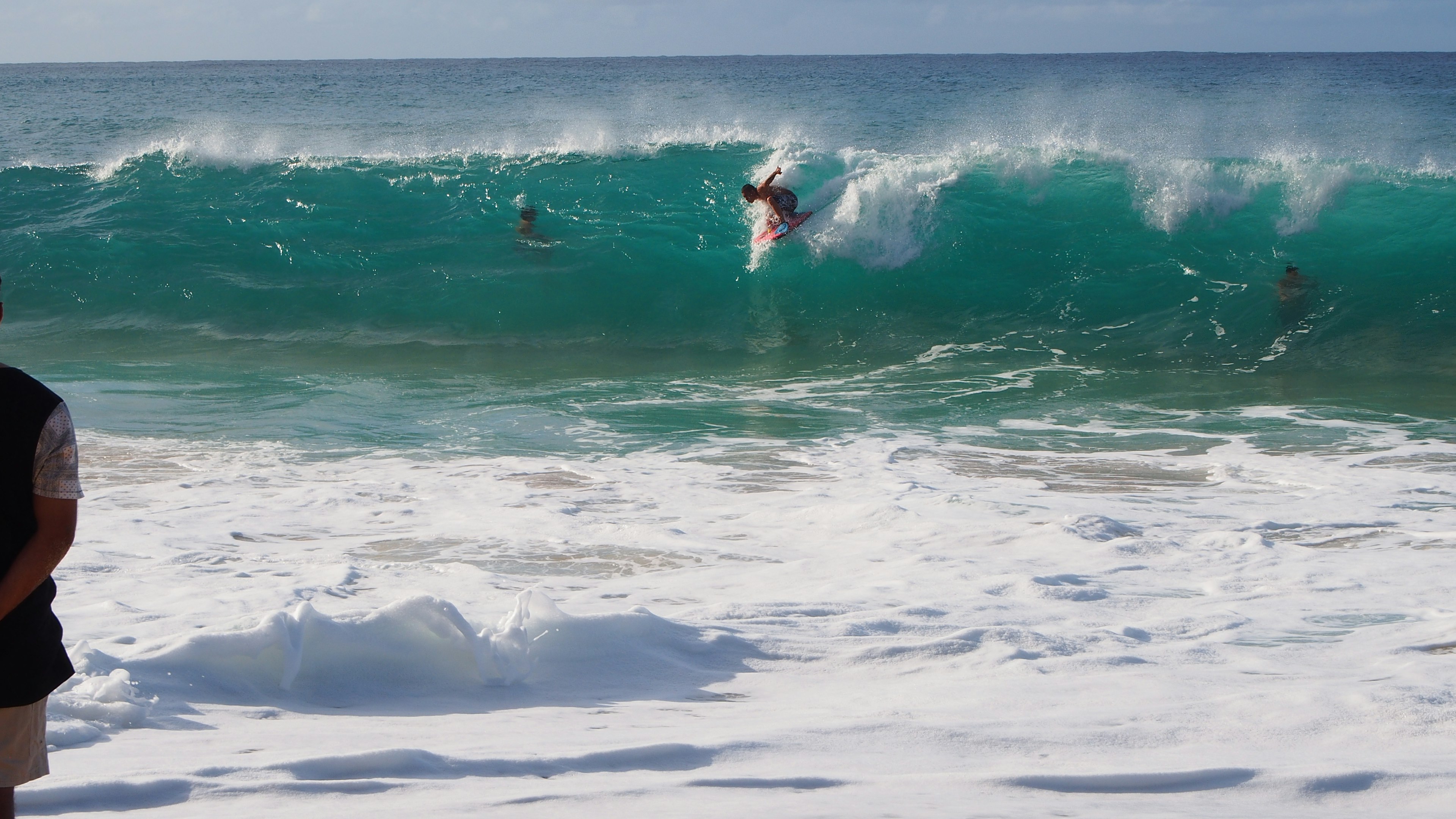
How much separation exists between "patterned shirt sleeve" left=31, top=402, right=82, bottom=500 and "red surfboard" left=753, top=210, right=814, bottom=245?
12432 millimetres

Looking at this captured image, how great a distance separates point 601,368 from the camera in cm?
1117

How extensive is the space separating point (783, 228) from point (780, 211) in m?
0.21

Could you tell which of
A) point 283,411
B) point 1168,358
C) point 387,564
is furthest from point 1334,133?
point 387,564

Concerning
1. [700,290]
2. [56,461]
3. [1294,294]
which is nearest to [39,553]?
[56,461]

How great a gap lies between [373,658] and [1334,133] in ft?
109

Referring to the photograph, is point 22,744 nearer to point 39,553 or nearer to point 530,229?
point 39,553

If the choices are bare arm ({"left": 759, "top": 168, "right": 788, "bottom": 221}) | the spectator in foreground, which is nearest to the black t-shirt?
the spectator in foreground

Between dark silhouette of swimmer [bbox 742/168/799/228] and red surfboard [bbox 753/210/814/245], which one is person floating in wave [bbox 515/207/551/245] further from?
red surfboard [bbox 753/210/814/245]

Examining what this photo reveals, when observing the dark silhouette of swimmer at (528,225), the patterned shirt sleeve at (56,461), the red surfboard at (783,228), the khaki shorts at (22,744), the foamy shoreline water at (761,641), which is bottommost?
the foamy shoreline water at (761,641)

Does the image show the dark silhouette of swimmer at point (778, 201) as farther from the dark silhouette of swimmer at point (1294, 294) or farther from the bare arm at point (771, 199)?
the dark silhouette of swimmer at point (1294, 294)

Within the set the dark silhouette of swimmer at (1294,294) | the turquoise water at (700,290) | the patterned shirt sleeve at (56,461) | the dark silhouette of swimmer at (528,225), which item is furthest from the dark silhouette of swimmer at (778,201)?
the patterned shirt sleeve at (56,461)

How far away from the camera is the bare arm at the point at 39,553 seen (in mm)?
1937

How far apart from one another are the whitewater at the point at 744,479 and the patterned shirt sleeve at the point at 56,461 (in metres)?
0.96

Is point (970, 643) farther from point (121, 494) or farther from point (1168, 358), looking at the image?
point (1168, 358)
